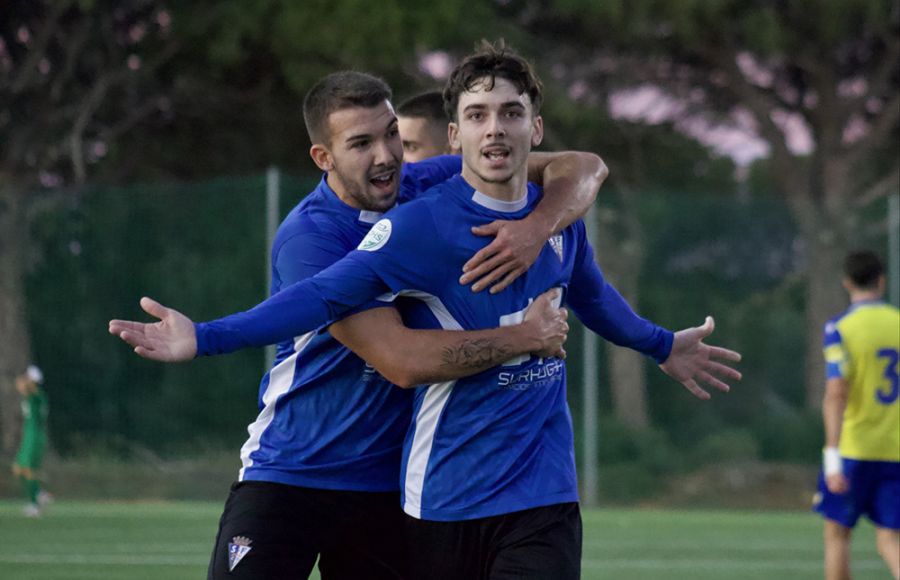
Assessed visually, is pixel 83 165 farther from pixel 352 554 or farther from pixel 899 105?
pixel 352 554

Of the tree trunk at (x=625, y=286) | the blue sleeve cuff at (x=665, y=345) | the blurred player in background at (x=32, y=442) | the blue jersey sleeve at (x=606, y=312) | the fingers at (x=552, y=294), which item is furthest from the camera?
the tree trunk at (x=625, y=286)

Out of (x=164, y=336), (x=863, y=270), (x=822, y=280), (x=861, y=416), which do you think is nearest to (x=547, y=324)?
(x=164, y=336)

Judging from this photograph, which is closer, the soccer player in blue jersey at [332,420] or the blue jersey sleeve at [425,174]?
the soccer player in blue jersey at [332,420]

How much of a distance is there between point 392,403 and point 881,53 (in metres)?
17.9

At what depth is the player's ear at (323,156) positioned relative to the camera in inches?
217

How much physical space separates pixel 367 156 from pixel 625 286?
12831 millimetres

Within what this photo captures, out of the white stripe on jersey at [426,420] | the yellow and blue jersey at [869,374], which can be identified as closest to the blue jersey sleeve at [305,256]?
the white stripe on jersey at [426,420]

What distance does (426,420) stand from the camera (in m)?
5.07

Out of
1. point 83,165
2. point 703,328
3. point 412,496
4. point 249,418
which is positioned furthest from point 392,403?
point 83,165

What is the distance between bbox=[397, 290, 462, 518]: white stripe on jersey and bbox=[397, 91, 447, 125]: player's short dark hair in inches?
90.1

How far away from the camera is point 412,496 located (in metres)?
5.11

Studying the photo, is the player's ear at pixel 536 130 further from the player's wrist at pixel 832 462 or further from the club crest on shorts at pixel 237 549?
the player's wrist at pixel 832 462

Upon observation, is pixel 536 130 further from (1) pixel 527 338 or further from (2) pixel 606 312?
(2) pixel 606 312

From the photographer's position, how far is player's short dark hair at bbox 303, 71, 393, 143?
215 inches
